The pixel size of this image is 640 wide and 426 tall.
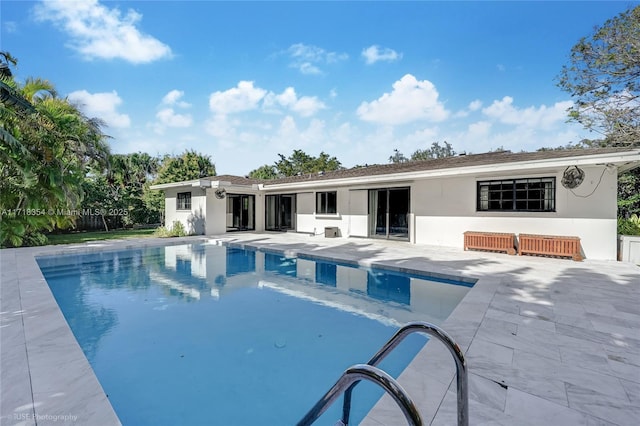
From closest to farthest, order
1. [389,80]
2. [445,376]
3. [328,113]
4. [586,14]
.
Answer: [445,376]
[586,14]
[389,80]
[328,113]

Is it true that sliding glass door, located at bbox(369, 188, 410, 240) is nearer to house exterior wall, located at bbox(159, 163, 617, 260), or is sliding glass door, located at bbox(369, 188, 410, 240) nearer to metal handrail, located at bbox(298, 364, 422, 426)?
house exterior wall, located at bbox(159, 163, 617, 260)

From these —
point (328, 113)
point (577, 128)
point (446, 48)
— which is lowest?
point (577, 128)

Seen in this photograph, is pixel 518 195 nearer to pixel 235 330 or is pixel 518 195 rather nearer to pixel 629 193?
pixel 629 193

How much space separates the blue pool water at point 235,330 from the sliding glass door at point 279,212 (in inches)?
356

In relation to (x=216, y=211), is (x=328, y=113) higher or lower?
higher

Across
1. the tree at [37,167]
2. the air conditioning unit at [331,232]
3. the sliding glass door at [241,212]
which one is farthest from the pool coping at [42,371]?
the sliding glass door at [241,212]

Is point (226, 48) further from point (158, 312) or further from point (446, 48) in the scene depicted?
point (158, 312)

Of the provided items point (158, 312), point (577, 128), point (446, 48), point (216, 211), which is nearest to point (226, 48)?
point (216, 211)

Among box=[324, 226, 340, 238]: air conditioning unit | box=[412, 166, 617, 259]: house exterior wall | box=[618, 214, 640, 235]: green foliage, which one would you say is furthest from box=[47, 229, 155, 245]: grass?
box=[618, 214, 640, 235]: green foliage

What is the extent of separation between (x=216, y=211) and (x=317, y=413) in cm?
1641

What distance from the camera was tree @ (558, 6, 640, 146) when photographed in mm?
11883

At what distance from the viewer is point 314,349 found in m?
4.38

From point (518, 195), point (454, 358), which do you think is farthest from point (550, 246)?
point (454, 358)

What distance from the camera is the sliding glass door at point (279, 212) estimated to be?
18.7 meters
